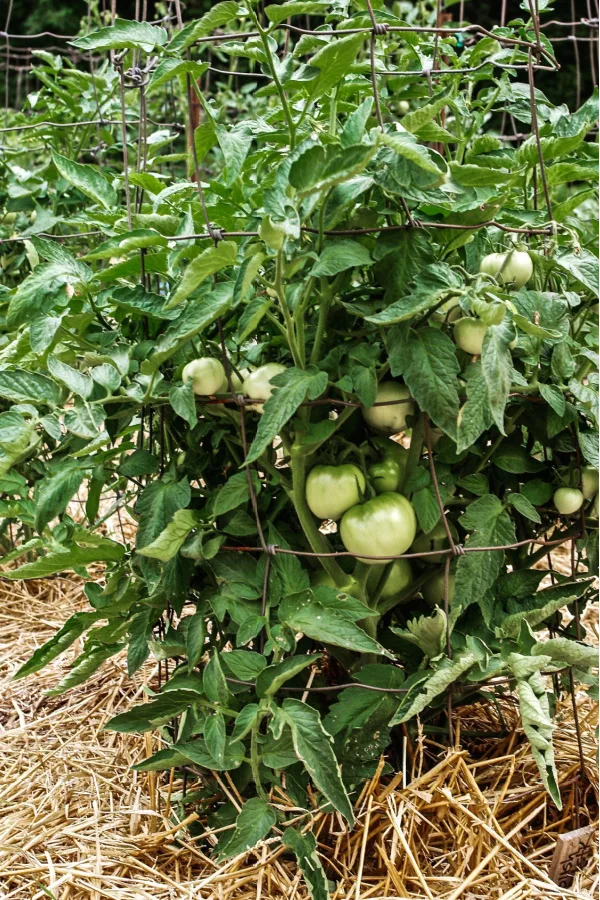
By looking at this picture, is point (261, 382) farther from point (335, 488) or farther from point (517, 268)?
point (517, 268)

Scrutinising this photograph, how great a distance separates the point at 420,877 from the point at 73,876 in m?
0.36

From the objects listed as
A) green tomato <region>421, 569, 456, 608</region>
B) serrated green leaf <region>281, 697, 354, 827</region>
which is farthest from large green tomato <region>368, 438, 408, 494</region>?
serrated green leaf <region>281, 697, 354, 827</region>

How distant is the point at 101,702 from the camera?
1355mm

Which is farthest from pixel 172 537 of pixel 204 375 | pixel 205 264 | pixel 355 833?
pixel 355 833

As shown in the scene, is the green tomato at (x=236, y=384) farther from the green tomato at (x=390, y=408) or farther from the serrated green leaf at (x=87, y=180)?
the serrated green leaf at (x=87, y=180)

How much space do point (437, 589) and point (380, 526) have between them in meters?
0.18

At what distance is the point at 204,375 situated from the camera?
79cm

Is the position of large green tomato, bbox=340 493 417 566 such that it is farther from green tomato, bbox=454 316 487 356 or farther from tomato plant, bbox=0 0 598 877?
green tomato, bbox=454 316 487 356

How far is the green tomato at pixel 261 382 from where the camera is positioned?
792 millimetres

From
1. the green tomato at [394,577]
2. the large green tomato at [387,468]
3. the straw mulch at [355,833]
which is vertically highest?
the large green tomato at [387,468]

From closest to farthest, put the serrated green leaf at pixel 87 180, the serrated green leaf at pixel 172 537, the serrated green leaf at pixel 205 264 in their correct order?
the serrated green leaf at pixel 205 264 → the serrated green leaf at pixel 172 537 → the serrated green leaf at pixel 87 180

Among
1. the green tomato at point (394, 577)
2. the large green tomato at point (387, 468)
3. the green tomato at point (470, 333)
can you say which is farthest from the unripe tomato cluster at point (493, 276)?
the green tomato at point (394, 577)

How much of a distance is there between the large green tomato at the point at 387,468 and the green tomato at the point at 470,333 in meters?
0.14

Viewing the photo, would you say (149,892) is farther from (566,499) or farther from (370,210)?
(370,210)
